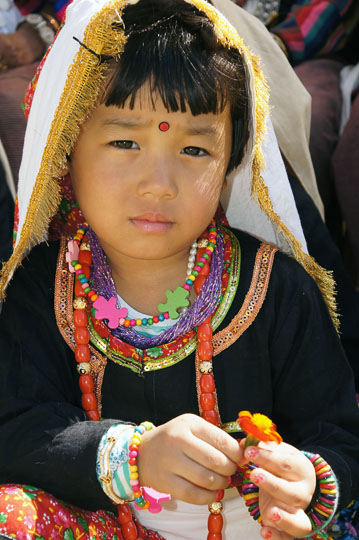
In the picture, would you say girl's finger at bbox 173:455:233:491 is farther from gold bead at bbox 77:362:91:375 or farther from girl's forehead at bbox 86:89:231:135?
girl's forehead at bbox 86:89:231:135

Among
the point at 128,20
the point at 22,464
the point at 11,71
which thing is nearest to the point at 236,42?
the point at 128,20

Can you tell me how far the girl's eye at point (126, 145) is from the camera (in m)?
1.44

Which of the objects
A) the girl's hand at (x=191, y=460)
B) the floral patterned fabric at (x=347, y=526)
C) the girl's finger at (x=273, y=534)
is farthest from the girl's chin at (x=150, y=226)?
the floral patterned fabric at (x=347, y=526)

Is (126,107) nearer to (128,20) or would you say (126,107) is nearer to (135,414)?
(128,20)

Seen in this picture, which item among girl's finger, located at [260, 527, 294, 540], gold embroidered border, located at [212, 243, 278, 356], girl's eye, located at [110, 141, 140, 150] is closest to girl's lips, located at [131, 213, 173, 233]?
girl's eye, located at [110, 141, 140, 150]

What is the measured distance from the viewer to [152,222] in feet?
4.77

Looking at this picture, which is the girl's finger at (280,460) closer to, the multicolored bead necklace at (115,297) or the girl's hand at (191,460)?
the girl's hand at (191,460)

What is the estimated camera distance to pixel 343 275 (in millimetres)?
1961

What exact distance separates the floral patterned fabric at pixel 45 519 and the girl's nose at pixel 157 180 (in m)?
0.62

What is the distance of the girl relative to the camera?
1.35 metres

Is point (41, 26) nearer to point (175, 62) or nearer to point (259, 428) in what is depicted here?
point (175, 62)

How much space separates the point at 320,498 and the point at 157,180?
0.68m

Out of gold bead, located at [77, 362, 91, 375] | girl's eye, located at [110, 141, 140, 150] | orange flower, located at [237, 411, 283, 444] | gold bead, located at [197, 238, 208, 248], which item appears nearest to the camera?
orange flower, located at [237, 411, 283, 444]

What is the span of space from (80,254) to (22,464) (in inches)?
19.2
